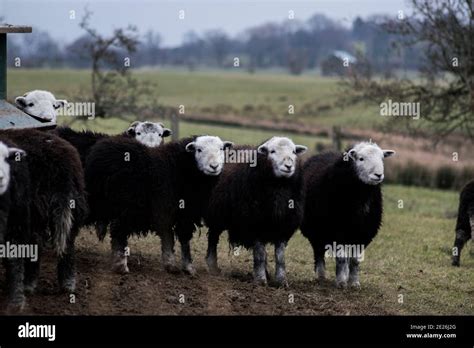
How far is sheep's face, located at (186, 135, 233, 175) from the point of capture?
12820 millimetres

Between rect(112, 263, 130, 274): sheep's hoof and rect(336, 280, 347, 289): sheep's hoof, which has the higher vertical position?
rect(112, 263, 130, 274): sheep's hoof

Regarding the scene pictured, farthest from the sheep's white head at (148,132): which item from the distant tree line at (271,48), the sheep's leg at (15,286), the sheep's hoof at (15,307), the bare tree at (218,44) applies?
the bare tree at (218,44)

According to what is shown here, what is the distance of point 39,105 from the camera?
15039 millimetres

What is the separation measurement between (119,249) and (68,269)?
160cm

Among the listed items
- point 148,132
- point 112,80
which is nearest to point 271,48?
point 112,80

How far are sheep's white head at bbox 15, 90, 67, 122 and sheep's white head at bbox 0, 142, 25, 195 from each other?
15.7 feet

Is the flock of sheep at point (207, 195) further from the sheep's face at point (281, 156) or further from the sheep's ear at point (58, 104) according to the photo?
Result: the sheep's ear at point (58, 104)

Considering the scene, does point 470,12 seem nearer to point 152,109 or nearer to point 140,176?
point 152,109

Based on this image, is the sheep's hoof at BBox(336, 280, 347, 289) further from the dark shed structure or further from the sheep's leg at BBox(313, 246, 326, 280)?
the dark shed structure

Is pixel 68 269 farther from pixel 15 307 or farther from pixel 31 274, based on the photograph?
pixel 15 307

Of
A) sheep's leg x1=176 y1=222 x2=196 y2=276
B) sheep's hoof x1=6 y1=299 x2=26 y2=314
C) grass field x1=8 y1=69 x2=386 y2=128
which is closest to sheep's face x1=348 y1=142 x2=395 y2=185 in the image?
sheep's leg x1=176 y1=222 x2=196 y2=276

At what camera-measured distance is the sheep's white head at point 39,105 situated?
49.0 ft

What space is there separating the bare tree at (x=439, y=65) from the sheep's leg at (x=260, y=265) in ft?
44.5
